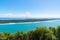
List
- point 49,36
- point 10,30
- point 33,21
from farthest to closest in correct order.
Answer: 1. point 33,21
2. point 10,30
3. point 49,36

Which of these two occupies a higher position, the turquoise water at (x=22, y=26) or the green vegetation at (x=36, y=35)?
the turquoise water at (x=22, y=26)

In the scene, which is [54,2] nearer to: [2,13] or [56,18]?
[56,18]

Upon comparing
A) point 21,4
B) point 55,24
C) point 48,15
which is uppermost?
point 21,4

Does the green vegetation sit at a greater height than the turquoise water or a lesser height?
lesser

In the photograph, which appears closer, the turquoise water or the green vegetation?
the green vegetation

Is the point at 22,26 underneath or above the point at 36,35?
above

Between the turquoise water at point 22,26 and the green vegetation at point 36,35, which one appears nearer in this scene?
the green vegetation at point 36,35

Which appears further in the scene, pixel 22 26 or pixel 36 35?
pixel 22 26

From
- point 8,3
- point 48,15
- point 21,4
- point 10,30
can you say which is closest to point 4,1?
point 8,3
